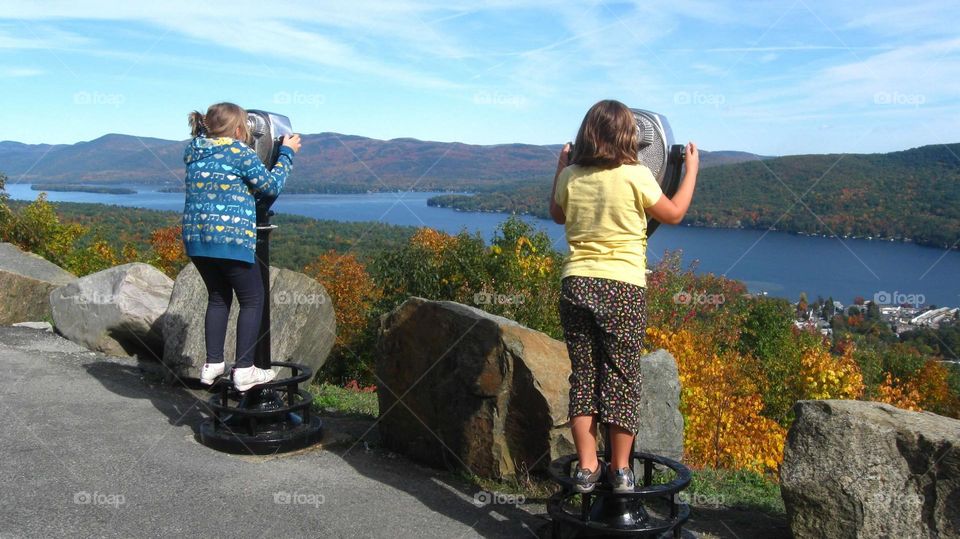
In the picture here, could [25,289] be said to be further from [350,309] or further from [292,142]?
[350,309]

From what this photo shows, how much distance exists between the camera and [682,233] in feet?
178

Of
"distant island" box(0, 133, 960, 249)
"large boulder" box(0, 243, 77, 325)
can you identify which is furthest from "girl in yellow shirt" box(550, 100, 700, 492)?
"distant island" box(0, 133, 960, 249)

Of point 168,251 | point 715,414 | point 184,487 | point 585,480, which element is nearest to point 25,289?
point 184,487

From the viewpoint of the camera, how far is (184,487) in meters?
4.67

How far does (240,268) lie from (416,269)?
14215 mm

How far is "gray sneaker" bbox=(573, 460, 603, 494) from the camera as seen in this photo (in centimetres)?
370

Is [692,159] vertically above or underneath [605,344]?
above

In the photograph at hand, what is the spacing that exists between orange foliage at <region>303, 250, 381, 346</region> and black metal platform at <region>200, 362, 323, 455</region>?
20322mm

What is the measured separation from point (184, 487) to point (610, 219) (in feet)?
9.62

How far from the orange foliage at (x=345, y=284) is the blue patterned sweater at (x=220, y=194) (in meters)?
21.0

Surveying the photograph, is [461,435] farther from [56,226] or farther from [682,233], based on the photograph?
[682,233]

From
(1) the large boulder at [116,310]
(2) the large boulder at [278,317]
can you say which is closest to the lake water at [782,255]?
(1) the large boulder at [116,310]

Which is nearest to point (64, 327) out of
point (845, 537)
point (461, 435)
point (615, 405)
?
point (461, 435)

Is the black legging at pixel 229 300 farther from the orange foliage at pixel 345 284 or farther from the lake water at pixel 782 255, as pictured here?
the lake water at pixel 782 255
